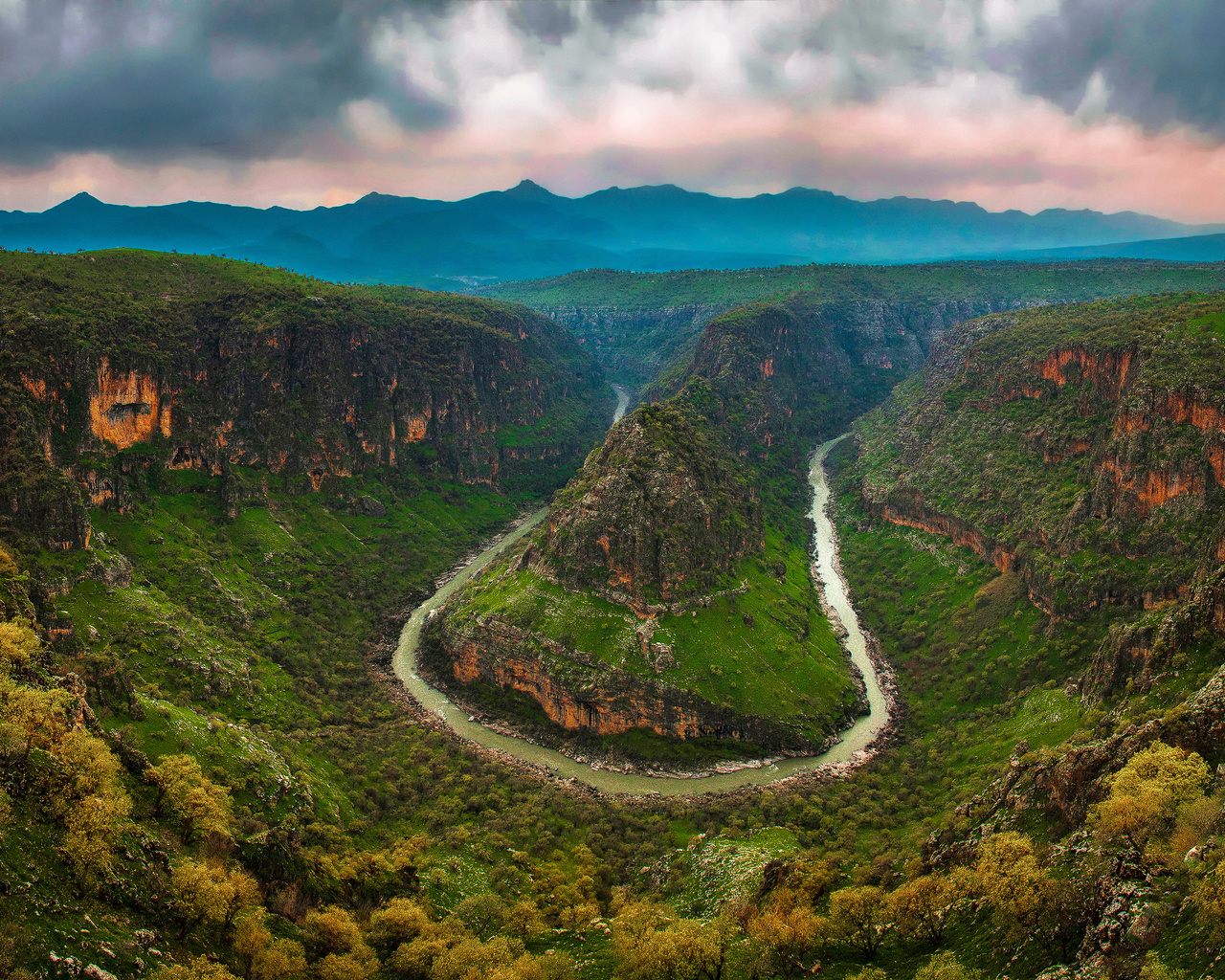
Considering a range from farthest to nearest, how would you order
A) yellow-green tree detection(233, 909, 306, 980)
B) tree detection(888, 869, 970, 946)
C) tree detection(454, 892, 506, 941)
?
1. tree detection(454, 892, 506, 941)
2. tree detection(888, 869, 970, 946)
3. yellow-green tree detection(233, 909, 306, 980)

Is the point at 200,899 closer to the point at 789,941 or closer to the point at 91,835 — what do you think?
the point at 91,835

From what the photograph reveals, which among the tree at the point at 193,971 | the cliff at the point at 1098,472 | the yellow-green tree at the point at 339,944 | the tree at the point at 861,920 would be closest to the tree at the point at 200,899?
the tree at the point at 193,971

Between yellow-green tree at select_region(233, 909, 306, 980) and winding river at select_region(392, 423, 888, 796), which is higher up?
yellow-green tree at select_region(233, 909, 306, 980)

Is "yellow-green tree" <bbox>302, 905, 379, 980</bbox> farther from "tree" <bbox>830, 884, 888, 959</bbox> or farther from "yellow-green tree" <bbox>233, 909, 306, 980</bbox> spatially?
"tree" <bbox>830, 884, 888, 959</bbox>

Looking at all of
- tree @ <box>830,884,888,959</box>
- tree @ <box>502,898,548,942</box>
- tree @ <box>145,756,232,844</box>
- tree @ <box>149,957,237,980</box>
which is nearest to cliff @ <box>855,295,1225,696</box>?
tree @ <box>830,884,888,959</box>

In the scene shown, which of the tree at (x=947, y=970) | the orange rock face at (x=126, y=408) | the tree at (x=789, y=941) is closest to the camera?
the tree at (x=947, y=970)

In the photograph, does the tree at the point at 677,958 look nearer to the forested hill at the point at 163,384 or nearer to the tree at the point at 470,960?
the tree at the point at 470,960

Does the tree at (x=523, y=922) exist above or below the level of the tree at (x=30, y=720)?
below

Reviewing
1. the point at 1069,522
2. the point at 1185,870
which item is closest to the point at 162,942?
the point at 1185,870

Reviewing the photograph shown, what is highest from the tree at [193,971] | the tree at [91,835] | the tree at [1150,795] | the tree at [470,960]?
the tree at [1150,795]

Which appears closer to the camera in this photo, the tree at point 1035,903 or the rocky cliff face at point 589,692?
the tree at point 1035,903
